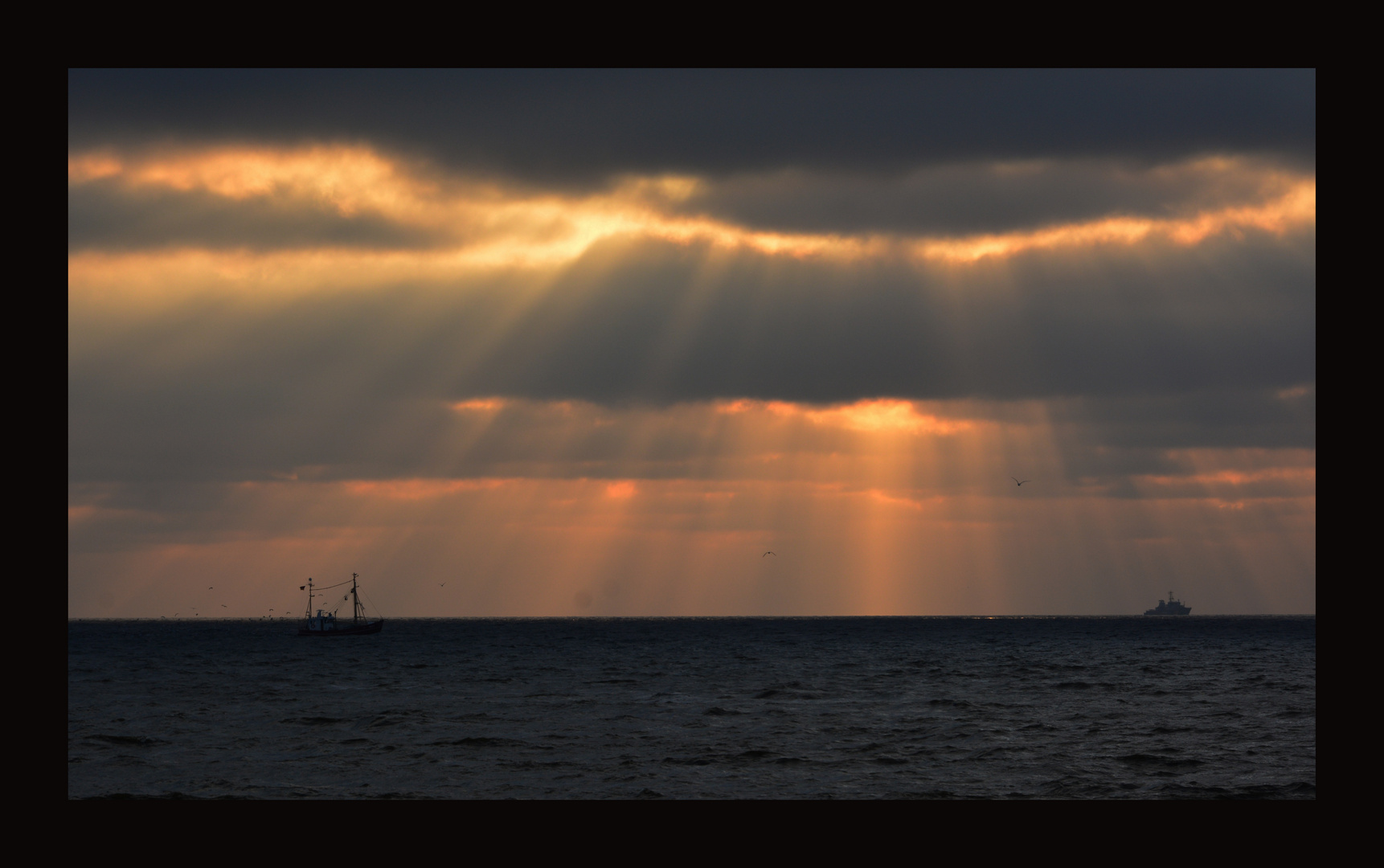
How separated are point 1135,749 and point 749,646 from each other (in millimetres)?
120454

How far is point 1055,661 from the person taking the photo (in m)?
115

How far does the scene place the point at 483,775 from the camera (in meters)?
37.1

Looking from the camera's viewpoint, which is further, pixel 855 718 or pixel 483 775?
pixel 855 718

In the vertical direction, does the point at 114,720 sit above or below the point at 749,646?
above

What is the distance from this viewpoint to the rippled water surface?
3559cm

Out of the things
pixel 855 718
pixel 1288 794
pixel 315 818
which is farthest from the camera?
pixel 855 718

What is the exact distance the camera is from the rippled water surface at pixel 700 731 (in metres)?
35.6

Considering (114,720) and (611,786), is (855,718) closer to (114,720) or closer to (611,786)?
(611,786)

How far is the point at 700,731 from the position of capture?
49719 millimetres
